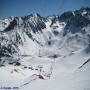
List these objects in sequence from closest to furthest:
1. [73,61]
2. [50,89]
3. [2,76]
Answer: [50,89] → [2,76] → [73,61]

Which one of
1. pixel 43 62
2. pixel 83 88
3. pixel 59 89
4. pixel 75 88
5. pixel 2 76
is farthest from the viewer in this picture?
pixel 43 62

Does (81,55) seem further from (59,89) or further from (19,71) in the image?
(59,89)

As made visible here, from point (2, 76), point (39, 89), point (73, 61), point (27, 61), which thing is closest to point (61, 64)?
point (73, 61)

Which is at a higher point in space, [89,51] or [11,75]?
[89,51]

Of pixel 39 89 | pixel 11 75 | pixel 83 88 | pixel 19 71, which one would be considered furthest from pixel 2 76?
pixel 83 88

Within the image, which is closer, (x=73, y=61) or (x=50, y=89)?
(x=50, y=89)

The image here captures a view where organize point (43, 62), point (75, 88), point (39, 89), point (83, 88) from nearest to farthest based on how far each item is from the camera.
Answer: point (83, 88) < point (75, 88) < point (39, 89) < point (43, 62)

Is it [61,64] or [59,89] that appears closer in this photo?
[59,89]

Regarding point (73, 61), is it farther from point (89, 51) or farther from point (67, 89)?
point (67, 89)

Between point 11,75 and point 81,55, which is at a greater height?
point 81,55

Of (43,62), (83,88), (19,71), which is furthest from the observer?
(43,62)
